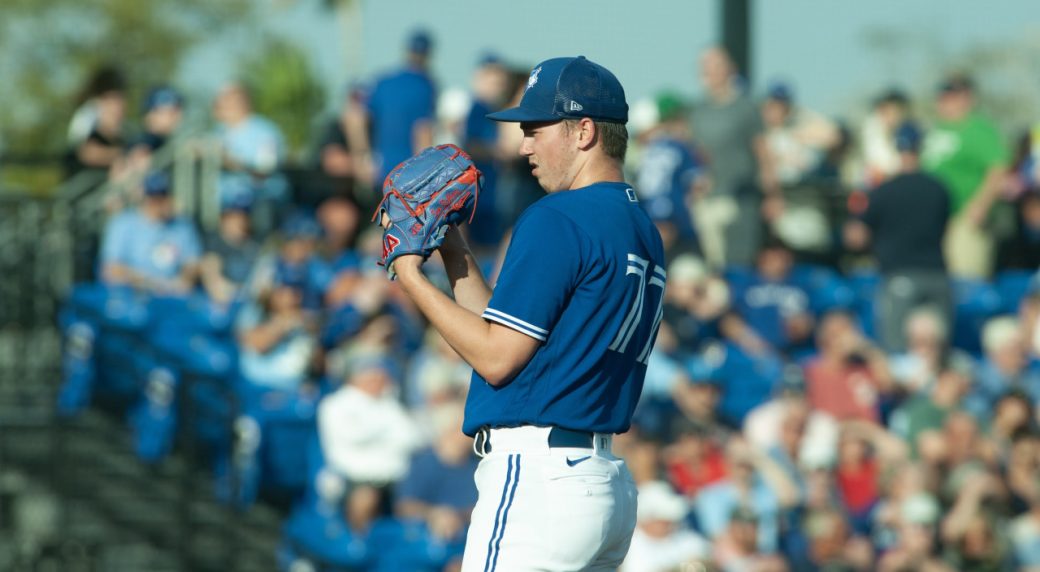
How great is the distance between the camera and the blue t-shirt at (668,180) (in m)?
11.6

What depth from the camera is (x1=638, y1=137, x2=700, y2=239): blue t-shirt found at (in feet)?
37.9

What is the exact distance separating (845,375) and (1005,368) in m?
1.54

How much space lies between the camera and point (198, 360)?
1006 cm

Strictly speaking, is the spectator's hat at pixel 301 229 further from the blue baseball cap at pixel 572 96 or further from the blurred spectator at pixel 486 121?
the blue baseball cap at pixel 572 96

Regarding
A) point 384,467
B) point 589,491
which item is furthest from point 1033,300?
point 589,491

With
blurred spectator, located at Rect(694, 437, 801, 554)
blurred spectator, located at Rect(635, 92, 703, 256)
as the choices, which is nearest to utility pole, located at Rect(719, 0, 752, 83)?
blurred spectator, located at Rect(635, 92, 703, 256)

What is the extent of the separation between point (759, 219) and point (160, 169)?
4396 mm

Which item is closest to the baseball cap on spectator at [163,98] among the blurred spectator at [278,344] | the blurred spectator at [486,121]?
the blurred spectator at [486,121]

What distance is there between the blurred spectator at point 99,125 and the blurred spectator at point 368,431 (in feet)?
10.9

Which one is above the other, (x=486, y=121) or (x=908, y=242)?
(x=486, y=121)

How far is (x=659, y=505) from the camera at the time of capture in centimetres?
859

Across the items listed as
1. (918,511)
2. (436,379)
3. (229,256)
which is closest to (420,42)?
(229,256)

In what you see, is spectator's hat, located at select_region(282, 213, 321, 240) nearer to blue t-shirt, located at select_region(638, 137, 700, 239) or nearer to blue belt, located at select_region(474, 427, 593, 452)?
blue t-shirt, located at select_region(638, 137, 700, 239)

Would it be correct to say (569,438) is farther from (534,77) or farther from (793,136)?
(793,136)
